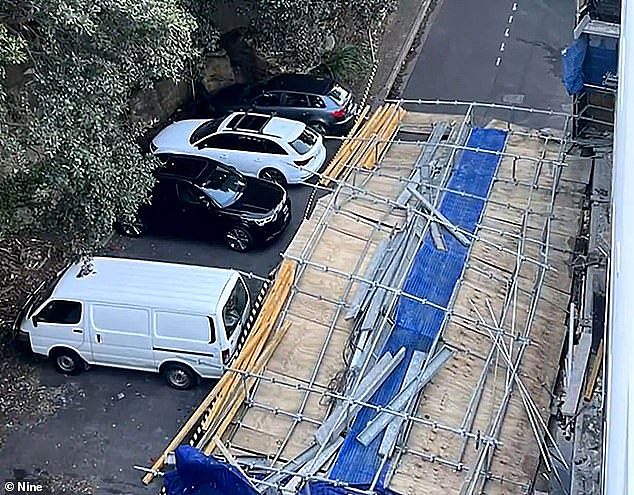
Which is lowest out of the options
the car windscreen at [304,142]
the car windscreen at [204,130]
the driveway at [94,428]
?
the driveway at [94,428]

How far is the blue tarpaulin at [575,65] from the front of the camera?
14516 millimetres

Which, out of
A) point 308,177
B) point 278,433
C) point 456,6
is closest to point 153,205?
point 308,177

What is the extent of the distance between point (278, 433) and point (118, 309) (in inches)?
121

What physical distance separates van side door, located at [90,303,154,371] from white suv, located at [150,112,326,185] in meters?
4.72

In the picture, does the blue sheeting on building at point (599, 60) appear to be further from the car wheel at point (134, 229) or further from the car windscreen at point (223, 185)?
the car wheel at point (134, 229)

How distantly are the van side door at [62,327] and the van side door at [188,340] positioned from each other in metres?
1.01

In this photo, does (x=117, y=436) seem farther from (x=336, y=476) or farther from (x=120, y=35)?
(x=120, y=35)

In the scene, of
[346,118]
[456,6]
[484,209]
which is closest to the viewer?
[484,209]

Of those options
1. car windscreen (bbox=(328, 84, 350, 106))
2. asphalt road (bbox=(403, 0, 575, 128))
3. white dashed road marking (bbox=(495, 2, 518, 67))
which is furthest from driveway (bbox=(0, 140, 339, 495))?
white dashed road marking (bbox=(495, 2, 518, 67))

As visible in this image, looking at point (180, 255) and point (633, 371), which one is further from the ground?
point (633, 371)

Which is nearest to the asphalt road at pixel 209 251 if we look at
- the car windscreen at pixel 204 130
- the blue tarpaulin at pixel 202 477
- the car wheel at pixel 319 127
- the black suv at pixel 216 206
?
the black suv at pixel 216 206

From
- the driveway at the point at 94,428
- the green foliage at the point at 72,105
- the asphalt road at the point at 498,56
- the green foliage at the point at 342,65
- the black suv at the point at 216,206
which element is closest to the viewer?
the green foliage at the point at 72,105

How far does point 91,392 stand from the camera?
13.5 m

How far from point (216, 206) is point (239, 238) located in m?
0.61
